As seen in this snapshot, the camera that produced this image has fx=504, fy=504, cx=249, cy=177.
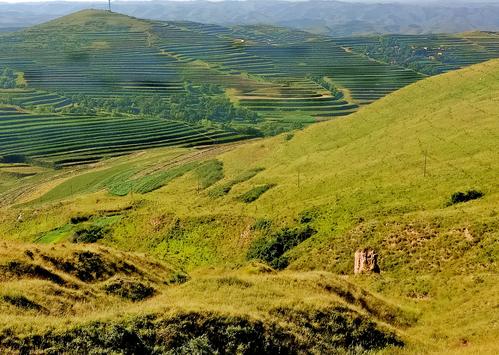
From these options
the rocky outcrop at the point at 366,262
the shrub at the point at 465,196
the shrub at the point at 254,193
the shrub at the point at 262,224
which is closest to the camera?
the rocky outcrop at the point at 366,262

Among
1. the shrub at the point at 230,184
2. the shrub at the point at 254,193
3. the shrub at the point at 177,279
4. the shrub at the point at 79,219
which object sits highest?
the shrub at the point at 177,279

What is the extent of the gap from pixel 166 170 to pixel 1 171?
43.0 meters

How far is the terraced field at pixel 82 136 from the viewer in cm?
12900

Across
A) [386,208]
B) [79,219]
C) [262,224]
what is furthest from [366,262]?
[79,219]

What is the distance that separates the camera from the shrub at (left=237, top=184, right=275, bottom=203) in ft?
223

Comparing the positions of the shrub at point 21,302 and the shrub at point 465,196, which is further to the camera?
the shrub at point 465,196

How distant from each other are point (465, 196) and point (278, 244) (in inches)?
727

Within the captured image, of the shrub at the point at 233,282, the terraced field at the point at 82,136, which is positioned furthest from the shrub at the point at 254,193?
the terraced field at the point at 82,136

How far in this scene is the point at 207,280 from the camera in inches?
1105

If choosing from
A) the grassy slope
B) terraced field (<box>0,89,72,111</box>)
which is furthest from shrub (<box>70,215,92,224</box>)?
terraced field (<box>0,89,72,111</box>)

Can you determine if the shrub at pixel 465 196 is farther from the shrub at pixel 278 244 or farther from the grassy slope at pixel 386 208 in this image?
the shrub at pixel 278 244

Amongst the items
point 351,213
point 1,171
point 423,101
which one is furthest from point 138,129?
point 351,213

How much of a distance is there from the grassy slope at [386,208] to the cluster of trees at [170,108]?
77.9m

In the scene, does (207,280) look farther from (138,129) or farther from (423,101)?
(138,129)
